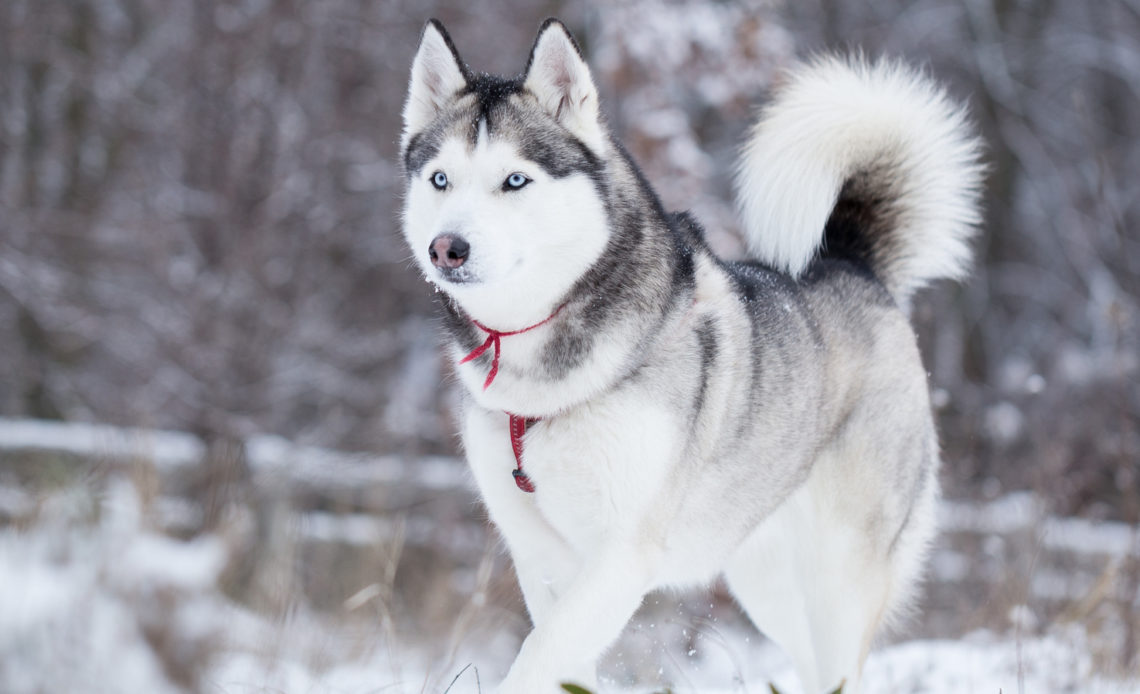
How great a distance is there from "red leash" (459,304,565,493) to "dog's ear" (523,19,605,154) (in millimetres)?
480

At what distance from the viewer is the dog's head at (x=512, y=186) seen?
249 centimetres

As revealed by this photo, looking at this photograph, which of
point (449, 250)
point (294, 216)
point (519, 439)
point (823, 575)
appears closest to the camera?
point (449, 250)

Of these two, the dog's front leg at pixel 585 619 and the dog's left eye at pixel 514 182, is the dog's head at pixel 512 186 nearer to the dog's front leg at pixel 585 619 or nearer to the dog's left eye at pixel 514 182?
the dog's left eye at pixel 514 182

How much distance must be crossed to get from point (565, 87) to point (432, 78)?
1.42 feet

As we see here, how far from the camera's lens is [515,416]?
2686mm

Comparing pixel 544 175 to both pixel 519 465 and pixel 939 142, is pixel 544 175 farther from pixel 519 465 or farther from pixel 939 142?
pixel 939 142

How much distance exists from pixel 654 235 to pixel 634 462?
640 millimetres

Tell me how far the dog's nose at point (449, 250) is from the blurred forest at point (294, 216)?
3992mm

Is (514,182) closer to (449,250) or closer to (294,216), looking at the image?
(449,250)

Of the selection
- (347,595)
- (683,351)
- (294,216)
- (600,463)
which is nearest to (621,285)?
(683,351)

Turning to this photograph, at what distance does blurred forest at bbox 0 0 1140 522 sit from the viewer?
7.81m

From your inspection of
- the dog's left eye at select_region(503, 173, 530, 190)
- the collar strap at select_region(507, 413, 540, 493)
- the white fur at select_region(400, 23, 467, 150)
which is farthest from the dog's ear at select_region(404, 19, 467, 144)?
the collar strap at select_region(507, 413, 540, 493)

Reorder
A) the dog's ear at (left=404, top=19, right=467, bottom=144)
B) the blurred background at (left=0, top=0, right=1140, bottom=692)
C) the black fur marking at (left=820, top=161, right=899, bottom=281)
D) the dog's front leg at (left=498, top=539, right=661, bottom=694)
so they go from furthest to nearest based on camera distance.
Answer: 1. the blurred background at (left=0, top=0, right=1140, bottom=692)
2. the black fur marking at (left=820, top=161, right=899, bottom=281)
3. the dog's ear at (left=404, top=19, right=467, bottom=144)
4. the dog's front leg at (left=498, top=539, right=661, bottom=694)

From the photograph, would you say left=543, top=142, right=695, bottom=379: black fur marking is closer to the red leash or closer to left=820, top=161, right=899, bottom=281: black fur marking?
the red leash
